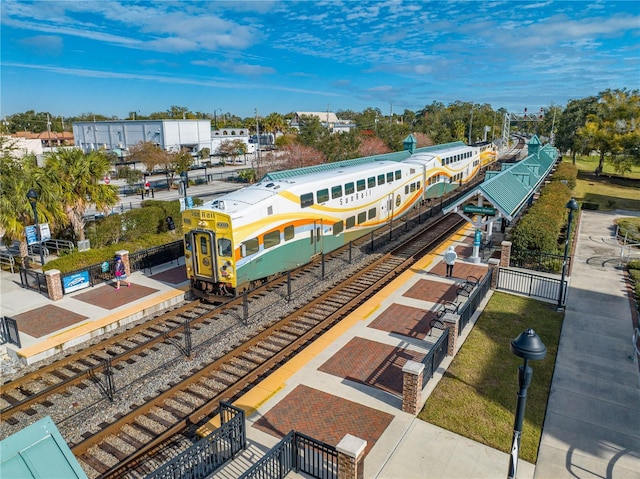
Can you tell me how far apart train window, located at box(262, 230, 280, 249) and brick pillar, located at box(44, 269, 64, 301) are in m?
8.34

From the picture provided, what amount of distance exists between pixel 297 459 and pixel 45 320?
1182 centimetres

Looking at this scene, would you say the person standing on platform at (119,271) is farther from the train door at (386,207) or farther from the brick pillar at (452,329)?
the train door at (386,207)

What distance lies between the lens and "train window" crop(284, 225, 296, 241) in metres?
18.2

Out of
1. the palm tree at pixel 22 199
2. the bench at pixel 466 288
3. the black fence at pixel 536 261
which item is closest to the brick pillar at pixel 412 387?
the bench at pixel 466 288

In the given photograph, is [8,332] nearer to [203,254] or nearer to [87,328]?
[87,328]

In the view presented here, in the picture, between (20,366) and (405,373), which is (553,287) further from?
(20,366)

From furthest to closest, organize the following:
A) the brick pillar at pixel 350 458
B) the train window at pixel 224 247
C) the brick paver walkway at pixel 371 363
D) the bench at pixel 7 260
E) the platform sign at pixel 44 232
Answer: the bench at pixel 7 260, the platform sign at pixel 44 232, the train window at pixel 224 247, the brick paver walkway at pixel 371 363, the brick pillar at pixel 350 458

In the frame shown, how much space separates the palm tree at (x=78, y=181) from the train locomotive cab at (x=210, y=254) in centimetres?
917

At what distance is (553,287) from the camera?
18719 millimetres

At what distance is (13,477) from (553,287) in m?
18.9

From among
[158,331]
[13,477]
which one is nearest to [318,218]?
[158,331]

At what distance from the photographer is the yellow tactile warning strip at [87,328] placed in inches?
549

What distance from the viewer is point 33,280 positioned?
771 inches

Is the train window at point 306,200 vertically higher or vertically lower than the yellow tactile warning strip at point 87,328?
higher
